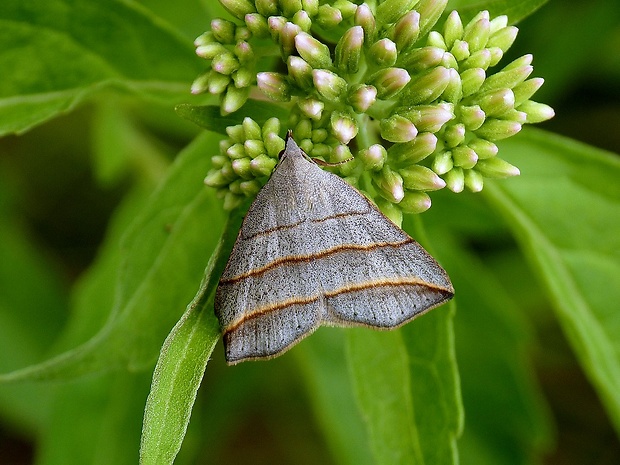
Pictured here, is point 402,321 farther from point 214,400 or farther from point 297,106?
point 214,400

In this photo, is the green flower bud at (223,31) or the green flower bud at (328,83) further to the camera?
the green flower bud at (223,31)

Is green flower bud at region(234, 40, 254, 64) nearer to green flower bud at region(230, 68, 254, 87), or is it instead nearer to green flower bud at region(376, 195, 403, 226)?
green flower bud at region(230, 68, 254, 87)

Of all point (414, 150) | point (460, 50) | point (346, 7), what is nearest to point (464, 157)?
point (414, 150)

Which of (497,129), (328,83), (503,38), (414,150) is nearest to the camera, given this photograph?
(328,83)

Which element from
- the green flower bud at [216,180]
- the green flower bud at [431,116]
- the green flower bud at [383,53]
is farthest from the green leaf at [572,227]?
the green flower bud at [216,180]

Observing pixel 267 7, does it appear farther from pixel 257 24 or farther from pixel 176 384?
pixel 176 384

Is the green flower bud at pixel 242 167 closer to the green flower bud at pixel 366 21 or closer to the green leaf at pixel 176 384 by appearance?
the green leaf at pixel 176 384

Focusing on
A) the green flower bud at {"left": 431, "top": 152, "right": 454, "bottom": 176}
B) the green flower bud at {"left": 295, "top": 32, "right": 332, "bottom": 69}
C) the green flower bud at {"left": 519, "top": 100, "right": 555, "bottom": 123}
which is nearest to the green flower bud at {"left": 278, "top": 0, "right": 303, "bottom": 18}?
the green flower bud at {"left": 295, "top": 32, "right": 332, "bottom": 69}
